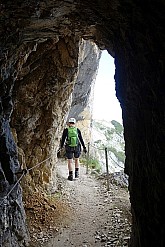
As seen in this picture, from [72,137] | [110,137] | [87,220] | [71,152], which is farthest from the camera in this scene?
[110,137]

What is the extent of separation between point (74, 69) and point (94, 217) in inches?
173

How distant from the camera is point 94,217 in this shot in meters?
8.52

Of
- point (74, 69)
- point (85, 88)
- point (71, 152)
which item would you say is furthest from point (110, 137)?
point (74, 69)

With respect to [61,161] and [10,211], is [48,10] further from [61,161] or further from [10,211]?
[61,161]

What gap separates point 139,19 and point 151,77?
71 centimetres

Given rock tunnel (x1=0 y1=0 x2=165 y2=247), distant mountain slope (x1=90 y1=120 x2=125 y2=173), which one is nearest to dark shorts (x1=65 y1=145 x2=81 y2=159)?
rock tunnel (x1=0 y1=0 x2=165 y2=247)

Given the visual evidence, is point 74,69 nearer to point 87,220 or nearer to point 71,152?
point 71,152

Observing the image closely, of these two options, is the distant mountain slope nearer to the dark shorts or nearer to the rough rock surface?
the dark shorts

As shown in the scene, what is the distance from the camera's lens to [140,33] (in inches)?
150

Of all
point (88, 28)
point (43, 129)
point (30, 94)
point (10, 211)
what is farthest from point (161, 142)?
point (43, 129)

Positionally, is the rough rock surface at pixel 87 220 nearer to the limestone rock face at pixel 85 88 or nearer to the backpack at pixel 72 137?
the backpack at pixel 72 137

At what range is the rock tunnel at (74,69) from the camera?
3723 millimetres

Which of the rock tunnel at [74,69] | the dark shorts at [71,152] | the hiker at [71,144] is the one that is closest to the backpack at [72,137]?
the hiker at [71,144]

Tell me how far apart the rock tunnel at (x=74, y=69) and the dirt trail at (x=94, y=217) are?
45.2 inches
